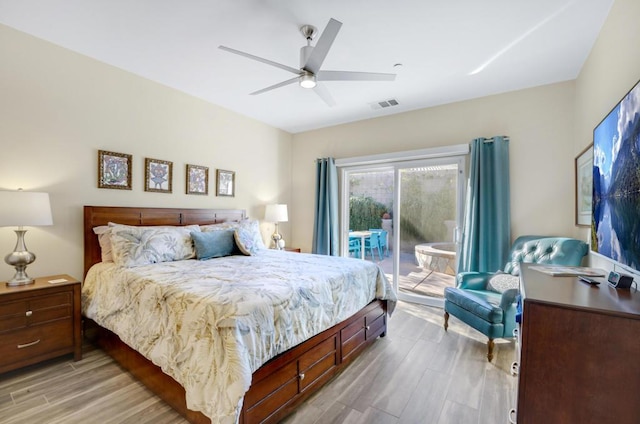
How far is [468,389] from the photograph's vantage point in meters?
2.11

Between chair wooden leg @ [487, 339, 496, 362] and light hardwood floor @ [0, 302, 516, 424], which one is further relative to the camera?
chair wooden leg @ [487, 339, 496, 362]

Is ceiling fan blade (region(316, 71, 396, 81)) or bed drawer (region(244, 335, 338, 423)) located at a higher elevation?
ceiling fan blade (region(316, 71, 396, 81))

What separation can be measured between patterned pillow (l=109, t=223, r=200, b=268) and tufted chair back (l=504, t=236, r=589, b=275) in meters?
3.40

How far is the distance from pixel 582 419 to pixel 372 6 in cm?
256

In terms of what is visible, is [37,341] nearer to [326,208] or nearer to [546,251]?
[326,208]

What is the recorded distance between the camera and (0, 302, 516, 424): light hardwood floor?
1813 millimetres

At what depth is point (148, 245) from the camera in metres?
2.71

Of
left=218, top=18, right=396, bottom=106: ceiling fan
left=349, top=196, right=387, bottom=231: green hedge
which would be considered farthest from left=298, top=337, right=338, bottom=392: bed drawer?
left=349, top=196, right=387, bottom=231: green hedge

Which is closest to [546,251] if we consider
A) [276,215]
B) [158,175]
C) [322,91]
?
[322,91]

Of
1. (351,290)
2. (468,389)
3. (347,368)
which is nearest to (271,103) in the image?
(351,290)

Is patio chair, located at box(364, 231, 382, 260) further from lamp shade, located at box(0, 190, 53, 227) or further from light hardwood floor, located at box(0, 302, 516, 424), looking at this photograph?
lamp shade, located at box(0, 190, 53, 227)

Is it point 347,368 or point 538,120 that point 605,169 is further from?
point 347,368

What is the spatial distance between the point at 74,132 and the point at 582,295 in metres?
4.03

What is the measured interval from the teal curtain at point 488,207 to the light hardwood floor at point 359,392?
1036mm
